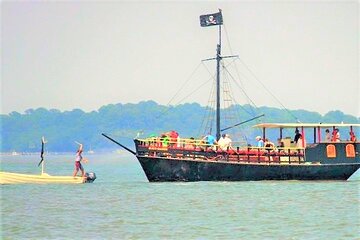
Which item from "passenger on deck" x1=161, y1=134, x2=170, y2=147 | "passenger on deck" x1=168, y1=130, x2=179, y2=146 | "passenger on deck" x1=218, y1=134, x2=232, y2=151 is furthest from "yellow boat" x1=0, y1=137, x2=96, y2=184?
"passenger on deck" x1=218, y1=134, x2=232, y2=151

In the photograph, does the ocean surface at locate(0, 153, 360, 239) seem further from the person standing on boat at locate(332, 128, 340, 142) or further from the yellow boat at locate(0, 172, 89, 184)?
the person standing on boat at locate(332, 128, 340, 142)

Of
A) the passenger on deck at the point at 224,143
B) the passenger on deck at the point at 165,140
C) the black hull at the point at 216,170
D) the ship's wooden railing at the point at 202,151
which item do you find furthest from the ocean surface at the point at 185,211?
the passenger on deck at the point at 165,140

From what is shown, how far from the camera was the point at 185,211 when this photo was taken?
25.2 metres

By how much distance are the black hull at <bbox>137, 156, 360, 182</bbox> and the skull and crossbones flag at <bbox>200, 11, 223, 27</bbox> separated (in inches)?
279

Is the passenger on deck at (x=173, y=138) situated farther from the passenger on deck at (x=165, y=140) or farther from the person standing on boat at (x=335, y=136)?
the person standing on boat at (x=335, y=136)

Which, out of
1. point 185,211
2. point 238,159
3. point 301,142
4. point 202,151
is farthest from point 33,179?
point 185,211

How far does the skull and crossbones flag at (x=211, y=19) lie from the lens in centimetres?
3806

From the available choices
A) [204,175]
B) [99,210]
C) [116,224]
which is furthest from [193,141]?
[116,224]

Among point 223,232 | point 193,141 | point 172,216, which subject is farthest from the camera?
point 193,141

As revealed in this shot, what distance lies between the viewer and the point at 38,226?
73.6 ft

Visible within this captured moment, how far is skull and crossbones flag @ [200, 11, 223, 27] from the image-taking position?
125 ft

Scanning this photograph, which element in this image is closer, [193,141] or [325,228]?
[325,228]

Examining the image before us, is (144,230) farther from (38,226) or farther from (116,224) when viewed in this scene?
(38,226)

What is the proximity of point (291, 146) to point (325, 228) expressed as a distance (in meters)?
13.7
